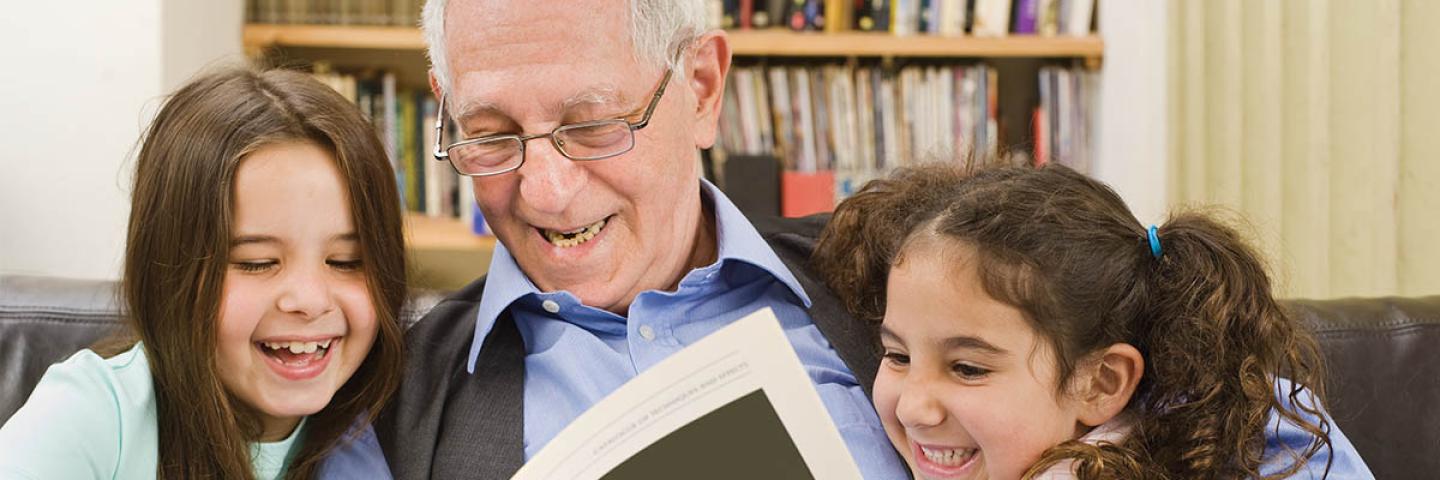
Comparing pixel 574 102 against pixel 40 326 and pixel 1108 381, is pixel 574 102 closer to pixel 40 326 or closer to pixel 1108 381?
pixel 1108 381

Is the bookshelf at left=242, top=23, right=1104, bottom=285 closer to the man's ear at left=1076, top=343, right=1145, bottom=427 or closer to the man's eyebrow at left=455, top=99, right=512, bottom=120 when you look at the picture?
the man's eyebrow at left=455, top=99, right=512, bottom=120

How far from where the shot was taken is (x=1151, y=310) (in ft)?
3.89

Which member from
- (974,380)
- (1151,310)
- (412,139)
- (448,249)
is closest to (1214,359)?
(1151,310)

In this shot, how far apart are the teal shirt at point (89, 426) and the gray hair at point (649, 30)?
1.54 feet

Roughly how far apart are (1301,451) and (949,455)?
323 mm

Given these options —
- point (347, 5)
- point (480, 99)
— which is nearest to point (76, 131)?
point (347, 5)

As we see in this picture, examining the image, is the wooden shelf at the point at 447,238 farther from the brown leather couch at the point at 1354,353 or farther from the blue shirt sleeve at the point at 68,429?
the blue shirt sleeve at the point at 68,429

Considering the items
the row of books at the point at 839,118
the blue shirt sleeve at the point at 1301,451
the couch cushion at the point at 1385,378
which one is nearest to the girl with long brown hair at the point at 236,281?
the blue shirt sleeve at the point at 1301,451

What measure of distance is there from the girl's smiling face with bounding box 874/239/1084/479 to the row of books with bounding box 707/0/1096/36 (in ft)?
6.43

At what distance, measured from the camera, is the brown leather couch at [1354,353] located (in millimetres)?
1545

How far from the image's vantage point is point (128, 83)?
2.70 m

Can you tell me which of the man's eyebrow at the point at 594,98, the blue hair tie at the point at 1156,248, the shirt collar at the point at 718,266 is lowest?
the shirt collar at the point at 718,266

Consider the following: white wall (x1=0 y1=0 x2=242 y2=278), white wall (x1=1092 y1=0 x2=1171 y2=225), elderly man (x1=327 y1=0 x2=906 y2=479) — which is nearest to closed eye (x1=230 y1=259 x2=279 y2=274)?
elderly man (x1=327 y1=0 x2=906 y2=479)

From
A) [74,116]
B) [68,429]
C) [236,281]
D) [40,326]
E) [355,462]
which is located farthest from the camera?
[74,116]
